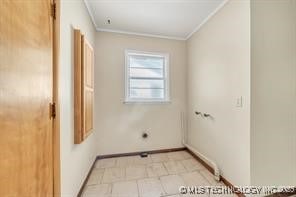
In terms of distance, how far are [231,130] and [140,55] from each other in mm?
2157

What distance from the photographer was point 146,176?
2.24 meters

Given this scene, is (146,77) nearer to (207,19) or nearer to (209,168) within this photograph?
(207,19)

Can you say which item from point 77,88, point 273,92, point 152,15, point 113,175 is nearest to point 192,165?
point 113,175

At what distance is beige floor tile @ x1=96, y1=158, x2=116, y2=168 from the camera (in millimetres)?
2574

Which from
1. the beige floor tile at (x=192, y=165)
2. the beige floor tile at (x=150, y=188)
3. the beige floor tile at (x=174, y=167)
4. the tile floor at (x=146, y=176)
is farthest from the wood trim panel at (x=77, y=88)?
the beige floor tile at (x=192, y=165)

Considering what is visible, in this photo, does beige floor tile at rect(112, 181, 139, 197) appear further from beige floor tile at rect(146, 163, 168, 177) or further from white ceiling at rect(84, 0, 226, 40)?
white ceiling at rect(84, 0, 226, 40)

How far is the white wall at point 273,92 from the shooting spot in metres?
1.66

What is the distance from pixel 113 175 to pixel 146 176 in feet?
1.68

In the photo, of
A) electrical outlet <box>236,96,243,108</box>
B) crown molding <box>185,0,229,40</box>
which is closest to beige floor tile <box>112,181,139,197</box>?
electrical outlet <box>236,96,243,108</box>

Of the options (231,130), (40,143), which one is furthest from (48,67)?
(231,130)

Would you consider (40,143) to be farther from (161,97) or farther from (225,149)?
(161,97)

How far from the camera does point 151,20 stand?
252 centimetres

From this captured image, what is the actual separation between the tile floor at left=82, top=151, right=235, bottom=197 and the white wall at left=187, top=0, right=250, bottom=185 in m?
0.39

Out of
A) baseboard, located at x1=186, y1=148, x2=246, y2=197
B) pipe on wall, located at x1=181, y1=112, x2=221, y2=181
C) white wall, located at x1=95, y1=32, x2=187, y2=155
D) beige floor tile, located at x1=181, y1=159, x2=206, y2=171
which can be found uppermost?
white wall, located at x1=95, y1=32, x2=187, y2=155
